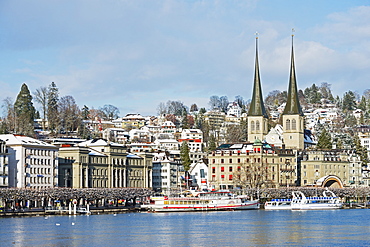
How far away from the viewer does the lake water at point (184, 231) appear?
74.0 metres

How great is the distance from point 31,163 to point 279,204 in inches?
1657

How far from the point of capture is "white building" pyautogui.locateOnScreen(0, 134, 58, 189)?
124 m

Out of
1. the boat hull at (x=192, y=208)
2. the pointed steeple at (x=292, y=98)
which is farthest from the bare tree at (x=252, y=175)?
the pointed steeple at (x=292, y=98)

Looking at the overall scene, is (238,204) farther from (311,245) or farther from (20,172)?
(311,245)

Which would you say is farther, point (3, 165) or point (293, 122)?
point (293, 122)

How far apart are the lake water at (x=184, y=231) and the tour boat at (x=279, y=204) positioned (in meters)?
24.9

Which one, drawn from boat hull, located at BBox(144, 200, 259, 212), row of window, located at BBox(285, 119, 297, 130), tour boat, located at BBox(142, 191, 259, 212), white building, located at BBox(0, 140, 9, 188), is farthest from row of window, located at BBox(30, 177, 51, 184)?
row of window, located at BBox(285, 119, 297, 130)

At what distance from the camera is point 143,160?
157250 mm

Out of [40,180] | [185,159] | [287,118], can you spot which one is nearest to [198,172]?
[185,159]

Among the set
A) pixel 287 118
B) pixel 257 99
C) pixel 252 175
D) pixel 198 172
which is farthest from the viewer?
pixel 287 118

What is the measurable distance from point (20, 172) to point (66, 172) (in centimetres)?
1164

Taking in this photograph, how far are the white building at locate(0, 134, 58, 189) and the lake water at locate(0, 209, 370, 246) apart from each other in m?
18.5

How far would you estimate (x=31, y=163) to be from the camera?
127 m

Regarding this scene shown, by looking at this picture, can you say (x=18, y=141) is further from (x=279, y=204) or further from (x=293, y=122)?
(x=293, y=122)
